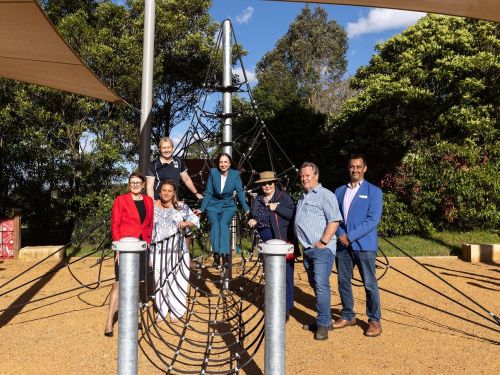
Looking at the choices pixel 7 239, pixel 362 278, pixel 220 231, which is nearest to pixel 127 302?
pixel 362 278

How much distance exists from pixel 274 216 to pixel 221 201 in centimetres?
99

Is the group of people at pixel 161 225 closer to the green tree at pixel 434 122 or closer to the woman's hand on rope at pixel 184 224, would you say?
the woman's hand on rope at pixel 184 224

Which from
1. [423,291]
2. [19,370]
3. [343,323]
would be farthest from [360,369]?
[423,291]

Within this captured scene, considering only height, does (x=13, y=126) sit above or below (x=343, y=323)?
above

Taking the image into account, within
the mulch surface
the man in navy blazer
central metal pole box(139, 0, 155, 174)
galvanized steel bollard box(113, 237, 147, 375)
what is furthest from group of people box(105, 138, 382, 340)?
galvanized steel bollard box(113, 237, 147, 375)

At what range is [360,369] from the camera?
312 centimetres

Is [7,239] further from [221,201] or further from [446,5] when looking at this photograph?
[446,5]

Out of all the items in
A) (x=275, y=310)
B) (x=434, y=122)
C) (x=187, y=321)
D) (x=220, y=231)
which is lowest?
(x=187, y=321)

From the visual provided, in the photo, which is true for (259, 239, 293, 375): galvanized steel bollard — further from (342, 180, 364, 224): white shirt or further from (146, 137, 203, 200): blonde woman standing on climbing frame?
(146, 137, 203, 200): blonde woman standing on climbing frame

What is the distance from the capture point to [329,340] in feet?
12.1

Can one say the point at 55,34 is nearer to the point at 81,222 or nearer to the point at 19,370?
the point at 19,370

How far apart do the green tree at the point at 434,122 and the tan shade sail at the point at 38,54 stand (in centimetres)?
691

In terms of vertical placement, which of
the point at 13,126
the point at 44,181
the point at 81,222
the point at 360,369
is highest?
the point at 13,126

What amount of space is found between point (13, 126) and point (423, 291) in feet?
27.0
